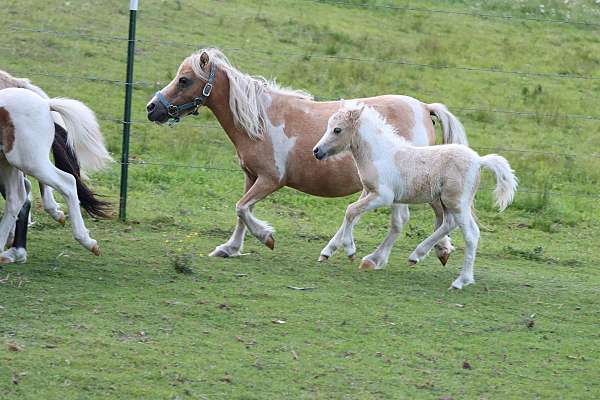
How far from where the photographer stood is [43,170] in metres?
6.96

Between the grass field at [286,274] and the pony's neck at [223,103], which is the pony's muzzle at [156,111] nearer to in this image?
the pony's neck at [223,103]

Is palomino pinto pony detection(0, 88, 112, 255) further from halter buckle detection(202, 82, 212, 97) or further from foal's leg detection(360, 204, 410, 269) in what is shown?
foal's leg detection(360, 204, 410, 269)

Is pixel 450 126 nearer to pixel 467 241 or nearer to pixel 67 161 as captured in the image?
pixel 467 241

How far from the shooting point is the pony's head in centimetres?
826

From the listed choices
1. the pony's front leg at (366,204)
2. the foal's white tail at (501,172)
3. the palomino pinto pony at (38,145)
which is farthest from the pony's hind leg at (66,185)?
the foal's white tail at (501,172)

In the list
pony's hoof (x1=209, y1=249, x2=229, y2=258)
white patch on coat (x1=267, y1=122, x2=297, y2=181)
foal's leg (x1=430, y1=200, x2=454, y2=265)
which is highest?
white patch on coat (x1=267, y1=122, x2=297, y2=181)

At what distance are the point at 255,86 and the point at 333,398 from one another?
389cm

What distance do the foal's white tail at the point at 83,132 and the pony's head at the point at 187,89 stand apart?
1.93 feet

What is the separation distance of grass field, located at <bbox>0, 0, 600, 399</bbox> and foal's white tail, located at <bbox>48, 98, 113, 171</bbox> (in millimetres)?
723

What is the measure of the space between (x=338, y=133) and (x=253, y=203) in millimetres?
1001

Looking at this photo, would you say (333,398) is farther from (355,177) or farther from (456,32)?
(456,32)

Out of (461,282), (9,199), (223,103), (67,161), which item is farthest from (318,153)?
(9,199)

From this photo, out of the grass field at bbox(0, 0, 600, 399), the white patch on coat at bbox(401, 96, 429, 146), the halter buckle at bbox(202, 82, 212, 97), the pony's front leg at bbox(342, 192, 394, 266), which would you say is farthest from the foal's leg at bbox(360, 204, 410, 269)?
the halter buckle at bbox(202, 82, 212, 97)

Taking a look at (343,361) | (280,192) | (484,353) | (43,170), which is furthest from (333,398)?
(280,192)
